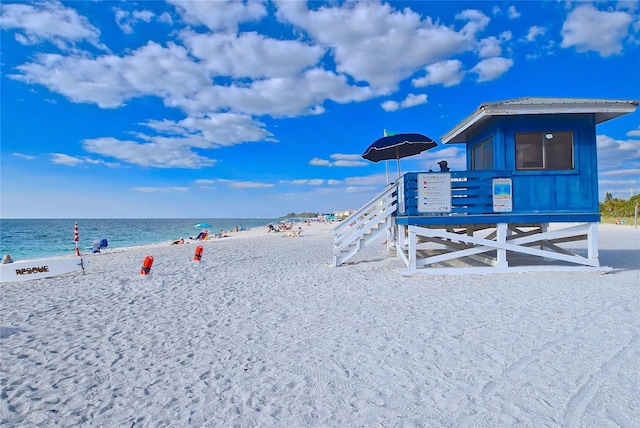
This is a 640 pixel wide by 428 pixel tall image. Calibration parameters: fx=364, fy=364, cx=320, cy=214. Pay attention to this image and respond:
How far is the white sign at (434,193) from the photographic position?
8922 mm

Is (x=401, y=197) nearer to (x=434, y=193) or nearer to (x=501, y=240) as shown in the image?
(x=434, y=193)

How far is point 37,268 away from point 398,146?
34.5 ft

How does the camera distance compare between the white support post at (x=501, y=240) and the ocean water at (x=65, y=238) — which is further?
the ocean water at (x=65, y=238)

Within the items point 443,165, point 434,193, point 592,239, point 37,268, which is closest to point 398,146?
point 443,165

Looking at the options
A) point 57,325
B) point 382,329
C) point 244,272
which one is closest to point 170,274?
point 244,272

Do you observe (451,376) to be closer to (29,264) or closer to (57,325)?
(57,325)

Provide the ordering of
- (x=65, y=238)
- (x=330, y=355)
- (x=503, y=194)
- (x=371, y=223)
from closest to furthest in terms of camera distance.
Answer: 1. (x=330, y=355)
2. (x=503, y=194)
3. (x=371, y=223)
4. (x=65, y=238)

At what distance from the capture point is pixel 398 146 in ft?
36.0

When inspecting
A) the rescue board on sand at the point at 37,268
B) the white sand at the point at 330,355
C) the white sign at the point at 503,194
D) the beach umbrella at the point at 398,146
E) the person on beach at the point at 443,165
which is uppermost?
the beach umbrella at the point at 398,146

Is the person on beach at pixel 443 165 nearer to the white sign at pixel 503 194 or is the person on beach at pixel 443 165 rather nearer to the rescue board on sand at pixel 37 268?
the white sign at pixel 503 194

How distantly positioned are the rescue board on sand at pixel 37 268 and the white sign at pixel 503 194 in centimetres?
1152

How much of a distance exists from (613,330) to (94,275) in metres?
11.6

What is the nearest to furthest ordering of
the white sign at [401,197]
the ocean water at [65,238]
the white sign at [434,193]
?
the white sign at [434,193] → the white sign at [401,197] → the ocean water at [65,238]

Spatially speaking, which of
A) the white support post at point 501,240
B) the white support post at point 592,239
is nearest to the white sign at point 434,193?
Answer: the white support post at point 501,240
